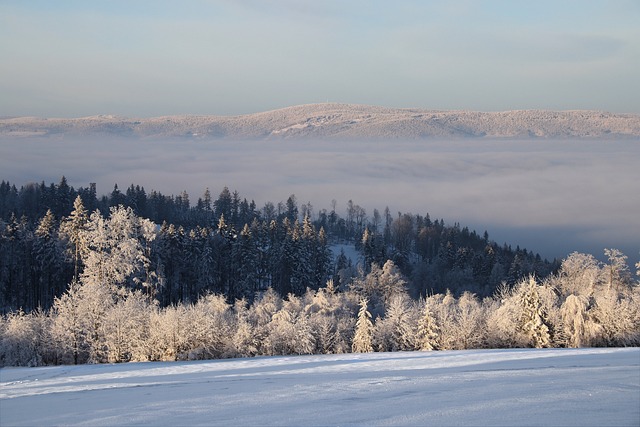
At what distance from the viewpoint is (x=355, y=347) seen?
3978 centimetres

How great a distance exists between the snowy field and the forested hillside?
1145cm

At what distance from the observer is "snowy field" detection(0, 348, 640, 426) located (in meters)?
13.5

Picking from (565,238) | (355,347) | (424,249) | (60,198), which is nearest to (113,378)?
(355,347)

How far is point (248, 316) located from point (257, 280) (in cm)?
4328

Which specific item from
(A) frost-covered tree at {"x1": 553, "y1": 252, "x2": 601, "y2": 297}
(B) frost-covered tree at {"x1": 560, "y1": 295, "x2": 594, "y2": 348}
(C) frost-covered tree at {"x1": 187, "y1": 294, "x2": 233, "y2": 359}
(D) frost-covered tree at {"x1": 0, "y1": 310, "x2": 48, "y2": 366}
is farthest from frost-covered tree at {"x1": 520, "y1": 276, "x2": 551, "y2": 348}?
(D) frost-covered tree at {"x1": 0, "y1": 310, "x2": 48, "y2": 366}

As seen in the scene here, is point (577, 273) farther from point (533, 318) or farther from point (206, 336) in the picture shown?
point (206, 336)

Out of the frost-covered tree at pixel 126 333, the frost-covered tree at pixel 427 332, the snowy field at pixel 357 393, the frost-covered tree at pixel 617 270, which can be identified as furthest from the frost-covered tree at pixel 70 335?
the frost-covered tree at pixel 617 270

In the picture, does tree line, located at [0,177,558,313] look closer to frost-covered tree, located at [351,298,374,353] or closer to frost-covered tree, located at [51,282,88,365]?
frost-covered tree, located at [51,282,88,365]

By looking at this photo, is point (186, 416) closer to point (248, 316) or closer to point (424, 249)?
point (248, 316)

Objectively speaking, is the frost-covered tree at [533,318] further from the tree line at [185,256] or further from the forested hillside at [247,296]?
the tree line at [185,256]

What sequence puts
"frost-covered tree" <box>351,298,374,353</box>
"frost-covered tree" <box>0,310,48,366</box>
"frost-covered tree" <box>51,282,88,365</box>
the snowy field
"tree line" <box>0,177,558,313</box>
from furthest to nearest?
"tree line" <box>0,177,558,313</box> < "frost-covered tree" <box>351,298,374,353</box> < "frost-covered tree" <box>51,282,88,365</box> < "frost-covered tree" <box>0,310,48,366</box> < the snowy field

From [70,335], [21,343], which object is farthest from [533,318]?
[21,343]

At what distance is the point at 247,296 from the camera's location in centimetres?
7775

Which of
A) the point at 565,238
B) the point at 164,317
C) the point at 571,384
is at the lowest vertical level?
the point at 565,238
